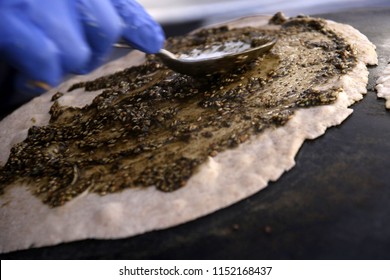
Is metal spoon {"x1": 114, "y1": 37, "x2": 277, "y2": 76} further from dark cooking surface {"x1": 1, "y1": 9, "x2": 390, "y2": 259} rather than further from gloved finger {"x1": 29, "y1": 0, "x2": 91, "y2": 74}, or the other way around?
dark cooking surface {"x1": 1, "y1": 9, "x2": 390, "y2": 259}

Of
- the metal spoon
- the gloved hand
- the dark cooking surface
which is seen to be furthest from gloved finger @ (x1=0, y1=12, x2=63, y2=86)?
the dark cooking surface

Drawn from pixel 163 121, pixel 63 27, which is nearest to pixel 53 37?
pixel 63 27

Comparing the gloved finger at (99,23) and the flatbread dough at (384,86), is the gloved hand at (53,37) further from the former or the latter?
the flatbread dough at (384,86)

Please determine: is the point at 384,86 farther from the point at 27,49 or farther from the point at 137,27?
the point at 27,49

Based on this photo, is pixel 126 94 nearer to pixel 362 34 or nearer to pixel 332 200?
pixel 332 200

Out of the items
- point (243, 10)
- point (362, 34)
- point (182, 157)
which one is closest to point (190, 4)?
point (243, 10)

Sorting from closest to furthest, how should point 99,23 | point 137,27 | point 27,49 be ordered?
point 27,49, point 99,23, point 137,27
